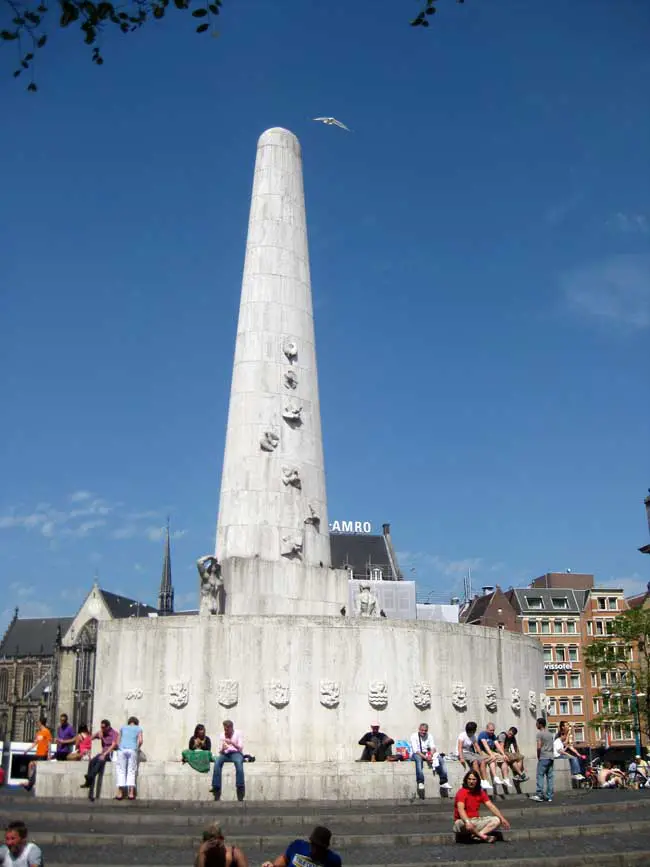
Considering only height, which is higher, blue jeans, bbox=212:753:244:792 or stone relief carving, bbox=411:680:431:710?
stone relief carving, bbox=411:680:431:710

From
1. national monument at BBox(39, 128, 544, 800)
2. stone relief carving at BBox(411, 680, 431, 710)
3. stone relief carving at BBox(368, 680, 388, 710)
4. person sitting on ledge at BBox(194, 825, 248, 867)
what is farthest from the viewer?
stone relief carving at BBox(411, 680, 431, 710)

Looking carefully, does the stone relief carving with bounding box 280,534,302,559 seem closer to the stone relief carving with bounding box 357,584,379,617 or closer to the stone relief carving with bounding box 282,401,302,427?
the stone relief carving with bounding box 357,584,379,617

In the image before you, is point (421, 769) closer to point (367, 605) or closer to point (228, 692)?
point (228, 692)

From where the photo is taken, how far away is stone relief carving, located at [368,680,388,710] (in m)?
16.4

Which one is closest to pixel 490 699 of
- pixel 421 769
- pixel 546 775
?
pixel 546 775

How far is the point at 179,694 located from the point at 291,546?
4183 mm

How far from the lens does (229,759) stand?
14203 mm

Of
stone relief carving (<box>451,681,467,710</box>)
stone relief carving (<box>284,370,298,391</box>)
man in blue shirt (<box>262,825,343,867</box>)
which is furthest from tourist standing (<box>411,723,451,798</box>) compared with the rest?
man in blue shirt (<box>262,825,343,867</box>)

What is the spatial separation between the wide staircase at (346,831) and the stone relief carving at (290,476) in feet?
24.0

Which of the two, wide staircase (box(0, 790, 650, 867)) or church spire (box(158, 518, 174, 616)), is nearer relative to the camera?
wide staircase (box(0, 790, 650, 867))

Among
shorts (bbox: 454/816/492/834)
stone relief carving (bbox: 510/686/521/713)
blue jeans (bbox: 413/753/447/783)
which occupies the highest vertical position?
stone relief carving (bbox: 510/686/521/713)

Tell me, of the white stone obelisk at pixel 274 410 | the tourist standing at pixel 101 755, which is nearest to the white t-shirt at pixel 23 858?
the tourist standing at pixel 101 755

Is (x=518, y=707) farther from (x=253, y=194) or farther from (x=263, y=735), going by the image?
(x=253, y=194)

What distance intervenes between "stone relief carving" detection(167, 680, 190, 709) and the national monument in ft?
0.07
